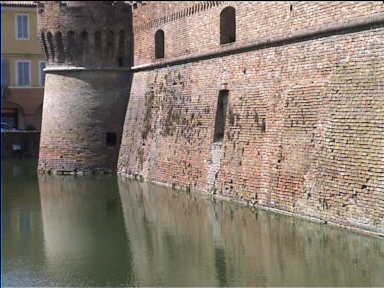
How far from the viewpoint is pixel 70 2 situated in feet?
59.6

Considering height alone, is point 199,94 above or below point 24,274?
above

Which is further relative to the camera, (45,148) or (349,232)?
(45,148)

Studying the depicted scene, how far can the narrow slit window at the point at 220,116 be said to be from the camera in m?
13.9

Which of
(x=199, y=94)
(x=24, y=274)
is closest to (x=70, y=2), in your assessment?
(x=199, y=94)

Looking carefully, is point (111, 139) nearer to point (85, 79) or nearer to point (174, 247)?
point (85, 79)

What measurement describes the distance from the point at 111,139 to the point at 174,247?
9795mm

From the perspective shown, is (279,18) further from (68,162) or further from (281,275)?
(68,162)

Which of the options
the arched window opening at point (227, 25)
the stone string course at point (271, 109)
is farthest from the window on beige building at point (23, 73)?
the arched window opening at point (227, 25)

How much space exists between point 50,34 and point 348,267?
1274 cm

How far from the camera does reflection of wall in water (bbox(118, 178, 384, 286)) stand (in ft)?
25.2

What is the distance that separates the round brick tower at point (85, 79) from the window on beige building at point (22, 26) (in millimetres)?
10444

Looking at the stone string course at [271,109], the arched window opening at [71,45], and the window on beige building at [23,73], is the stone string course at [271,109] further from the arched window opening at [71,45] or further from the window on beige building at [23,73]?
the window on beige building at [23,73]

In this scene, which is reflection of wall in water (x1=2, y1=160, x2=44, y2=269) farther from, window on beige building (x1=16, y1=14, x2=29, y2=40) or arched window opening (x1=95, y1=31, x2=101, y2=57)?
window on beige building (x1=16, y1=14, x2=29, y2=40)

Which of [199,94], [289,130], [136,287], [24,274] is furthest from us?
[199,94]
